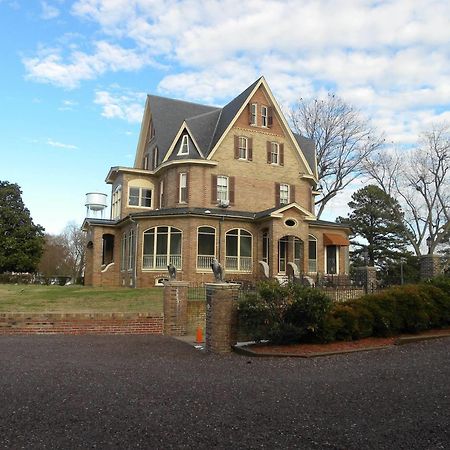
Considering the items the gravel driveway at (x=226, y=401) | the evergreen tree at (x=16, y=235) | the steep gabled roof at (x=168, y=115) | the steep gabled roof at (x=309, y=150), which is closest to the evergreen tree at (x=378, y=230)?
the steep gabled roof at (x=309, y=150)

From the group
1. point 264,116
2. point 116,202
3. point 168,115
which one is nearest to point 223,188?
point 264,116

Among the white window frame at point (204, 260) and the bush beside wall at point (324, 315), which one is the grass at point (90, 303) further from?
the white window frame at point (204, 260)

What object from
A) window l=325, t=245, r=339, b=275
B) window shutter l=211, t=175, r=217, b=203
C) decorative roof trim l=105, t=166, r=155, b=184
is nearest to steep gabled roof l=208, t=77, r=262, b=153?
window shutter l=211, t=175, r=217, b=203

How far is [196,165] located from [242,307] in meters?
19.3

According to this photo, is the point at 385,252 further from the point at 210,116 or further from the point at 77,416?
the point at 77,416

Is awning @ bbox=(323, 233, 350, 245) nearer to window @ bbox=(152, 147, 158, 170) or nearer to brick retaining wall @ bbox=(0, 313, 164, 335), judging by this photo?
window @ bbox=(152, 147, 158, 170)

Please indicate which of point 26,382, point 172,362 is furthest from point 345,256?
point 26,382

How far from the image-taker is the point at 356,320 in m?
11.3

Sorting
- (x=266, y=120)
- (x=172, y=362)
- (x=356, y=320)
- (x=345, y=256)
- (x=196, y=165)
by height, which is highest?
(x=266, y=120)

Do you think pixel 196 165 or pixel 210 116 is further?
pixel 210 116

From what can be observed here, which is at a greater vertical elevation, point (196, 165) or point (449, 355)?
point (196, 165)

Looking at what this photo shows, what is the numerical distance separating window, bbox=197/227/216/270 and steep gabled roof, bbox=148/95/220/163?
728 centimetres

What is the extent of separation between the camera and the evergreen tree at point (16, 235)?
43906 mm

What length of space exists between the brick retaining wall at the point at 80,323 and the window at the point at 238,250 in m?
13.4
